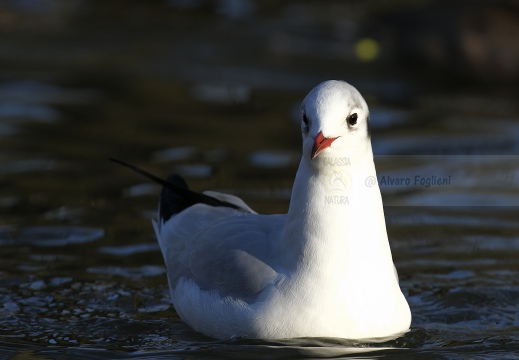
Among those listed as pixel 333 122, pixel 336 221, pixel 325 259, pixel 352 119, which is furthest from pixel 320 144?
pixel 325 259

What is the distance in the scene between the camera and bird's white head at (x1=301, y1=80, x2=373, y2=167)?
5117 millimetres

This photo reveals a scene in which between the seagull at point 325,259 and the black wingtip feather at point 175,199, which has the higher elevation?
the black wingtip feather at point 175,199

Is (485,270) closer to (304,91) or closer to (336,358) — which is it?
(336,358)

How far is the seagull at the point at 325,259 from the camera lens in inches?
207

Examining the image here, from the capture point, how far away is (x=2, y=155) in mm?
9844

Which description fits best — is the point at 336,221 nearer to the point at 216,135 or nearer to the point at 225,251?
the point at 225,251

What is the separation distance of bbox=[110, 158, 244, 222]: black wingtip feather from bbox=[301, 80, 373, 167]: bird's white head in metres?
1.73

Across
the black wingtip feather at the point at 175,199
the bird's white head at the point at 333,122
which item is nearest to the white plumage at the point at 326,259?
the bird's white head at the point at 333,122

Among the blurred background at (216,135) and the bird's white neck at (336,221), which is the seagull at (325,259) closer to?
the bird's white neck at (336,221)

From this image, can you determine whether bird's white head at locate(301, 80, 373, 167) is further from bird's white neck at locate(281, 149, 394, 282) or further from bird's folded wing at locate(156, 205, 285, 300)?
bird's folded wing at locate(156, 205, 285, 300)

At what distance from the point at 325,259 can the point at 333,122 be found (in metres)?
0.73

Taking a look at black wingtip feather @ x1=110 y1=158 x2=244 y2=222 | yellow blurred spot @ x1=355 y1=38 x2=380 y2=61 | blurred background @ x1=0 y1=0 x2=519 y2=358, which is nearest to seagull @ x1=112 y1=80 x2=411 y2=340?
blurred background @ x1=0 y1=0 x2=519 y2=358

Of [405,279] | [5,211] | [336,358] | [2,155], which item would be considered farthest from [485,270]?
[2,155]

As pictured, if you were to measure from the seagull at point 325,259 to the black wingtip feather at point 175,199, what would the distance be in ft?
3.87
